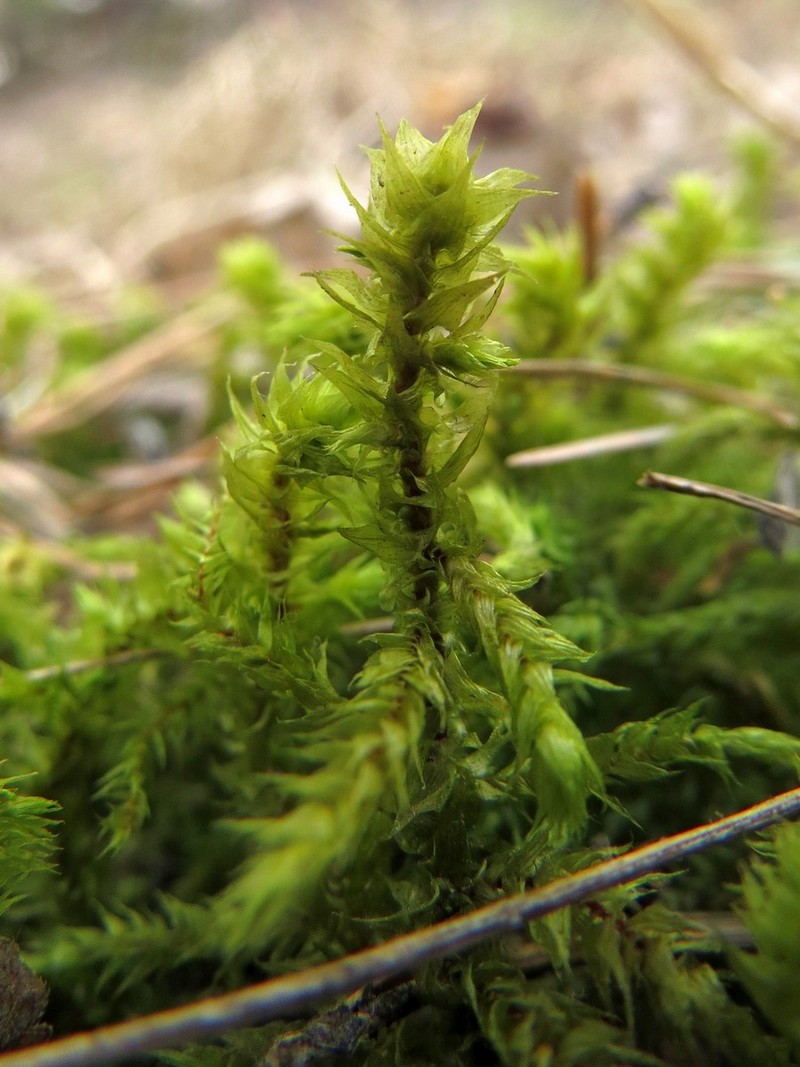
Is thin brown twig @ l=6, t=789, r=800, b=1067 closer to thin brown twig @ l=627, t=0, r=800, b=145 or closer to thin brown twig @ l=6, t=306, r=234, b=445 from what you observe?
thin brown twig @ l=6, t=306, r=234, b=445

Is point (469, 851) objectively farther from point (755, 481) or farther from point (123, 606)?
point (755, 481)

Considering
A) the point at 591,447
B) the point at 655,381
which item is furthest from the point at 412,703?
the point at 655,381

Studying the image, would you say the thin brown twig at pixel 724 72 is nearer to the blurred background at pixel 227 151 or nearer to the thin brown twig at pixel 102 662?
the blurred background at pixel 227 151

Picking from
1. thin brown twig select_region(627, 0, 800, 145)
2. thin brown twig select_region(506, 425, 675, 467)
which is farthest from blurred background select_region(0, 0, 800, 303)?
thin brown twig select_region(506, 425, 675, 467)

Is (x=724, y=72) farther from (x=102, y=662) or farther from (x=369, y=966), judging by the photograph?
(x=369, y=966)

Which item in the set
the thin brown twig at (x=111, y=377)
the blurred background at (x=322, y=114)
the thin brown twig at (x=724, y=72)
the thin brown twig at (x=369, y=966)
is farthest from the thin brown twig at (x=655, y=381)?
the thin brown twig at (x=724, y=72)

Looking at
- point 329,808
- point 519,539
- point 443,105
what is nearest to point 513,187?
point 519,539

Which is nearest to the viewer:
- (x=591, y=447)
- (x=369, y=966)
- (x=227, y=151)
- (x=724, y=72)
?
(x=369, y=966)
